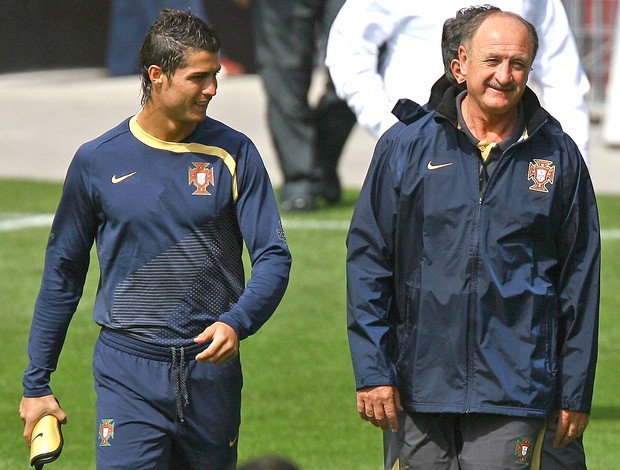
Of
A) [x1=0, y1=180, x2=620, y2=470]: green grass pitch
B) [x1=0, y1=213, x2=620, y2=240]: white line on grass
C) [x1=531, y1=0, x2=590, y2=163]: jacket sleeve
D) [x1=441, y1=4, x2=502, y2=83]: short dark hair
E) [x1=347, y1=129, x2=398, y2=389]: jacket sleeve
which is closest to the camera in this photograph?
[x1=347, y1=129, x2=398, y2=389]: jacket sleeve

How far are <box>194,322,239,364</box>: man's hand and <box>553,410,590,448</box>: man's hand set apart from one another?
1001mm

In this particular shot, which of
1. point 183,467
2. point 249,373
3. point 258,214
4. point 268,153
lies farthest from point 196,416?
point 268,153

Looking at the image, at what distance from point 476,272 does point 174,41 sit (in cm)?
111

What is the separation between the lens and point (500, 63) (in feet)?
14.7

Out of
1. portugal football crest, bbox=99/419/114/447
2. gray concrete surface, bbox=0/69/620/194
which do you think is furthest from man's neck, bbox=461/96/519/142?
gray concrete surface, bbox=0/69/620/194

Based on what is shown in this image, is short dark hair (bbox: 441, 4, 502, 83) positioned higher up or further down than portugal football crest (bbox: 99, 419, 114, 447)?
higher up

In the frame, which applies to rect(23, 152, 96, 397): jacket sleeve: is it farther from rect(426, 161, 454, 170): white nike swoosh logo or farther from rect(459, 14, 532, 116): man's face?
rect(459, 14, 532, 116): man's face

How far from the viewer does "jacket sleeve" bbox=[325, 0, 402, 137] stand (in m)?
6.49

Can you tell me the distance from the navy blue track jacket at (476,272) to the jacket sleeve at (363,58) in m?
1.83

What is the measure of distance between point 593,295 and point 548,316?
6.0 inches

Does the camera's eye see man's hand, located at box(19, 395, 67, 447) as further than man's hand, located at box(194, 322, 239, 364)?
Yes

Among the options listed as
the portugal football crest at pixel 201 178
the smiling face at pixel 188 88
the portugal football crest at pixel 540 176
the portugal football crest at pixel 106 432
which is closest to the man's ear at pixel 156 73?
the smiling face at pixel 188 88

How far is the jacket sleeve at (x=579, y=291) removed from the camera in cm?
455

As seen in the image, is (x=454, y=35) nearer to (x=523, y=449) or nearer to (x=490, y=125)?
(x=490, y=125)
